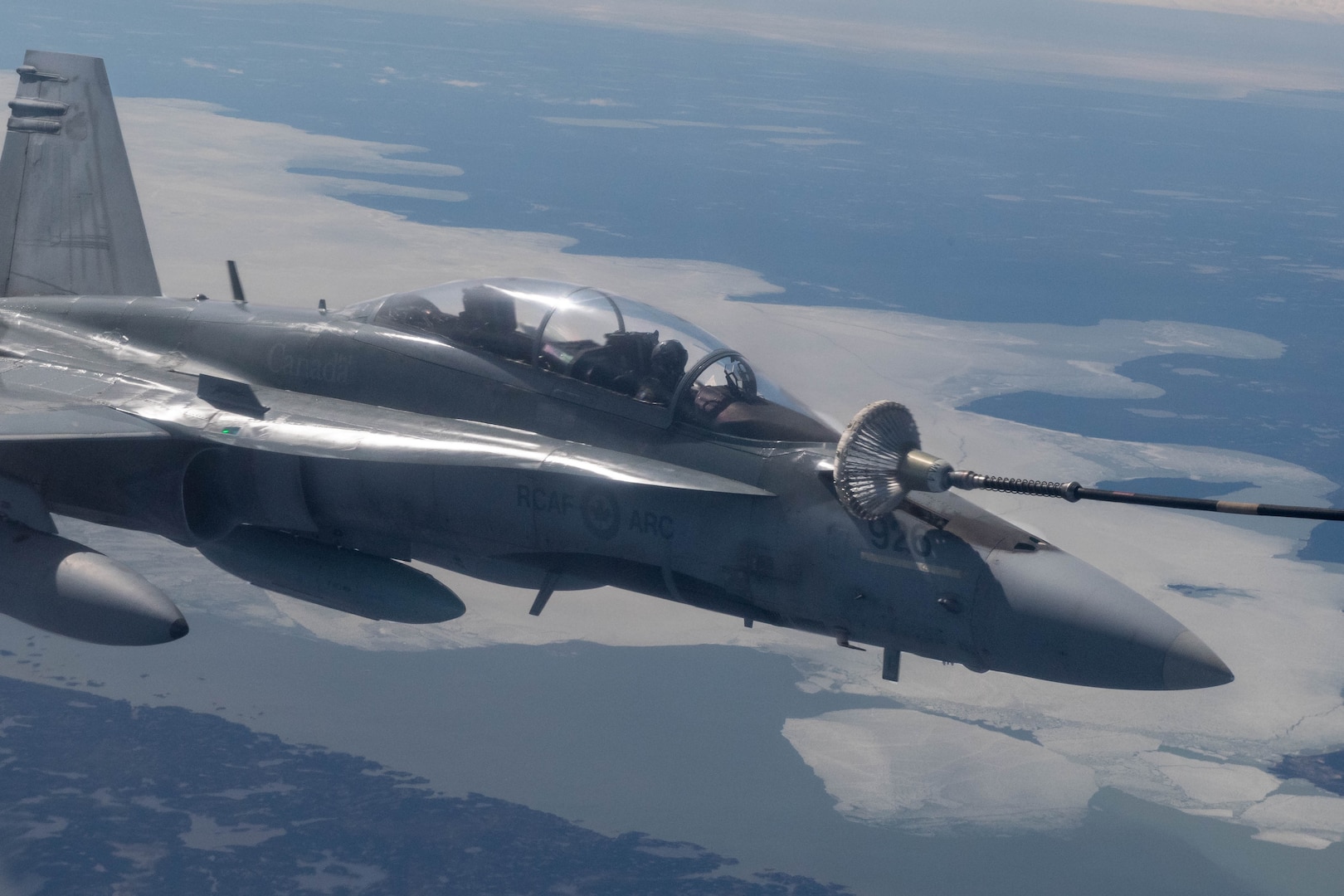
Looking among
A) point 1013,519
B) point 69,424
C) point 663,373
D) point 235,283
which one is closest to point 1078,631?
point 1013,519

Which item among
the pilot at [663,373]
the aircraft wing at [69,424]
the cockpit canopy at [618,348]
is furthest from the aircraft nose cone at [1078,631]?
the aircraft wing at [69,424]

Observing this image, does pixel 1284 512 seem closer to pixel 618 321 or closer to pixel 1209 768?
pixel 618 321

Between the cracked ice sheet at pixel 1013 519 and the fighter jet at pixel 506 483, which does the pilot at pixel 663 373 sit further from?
the cracked ice sheet at pixel 1013 519

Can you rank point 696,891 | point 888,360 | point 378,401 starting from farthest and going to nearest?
point 888,360, point 696,891, point 378,401

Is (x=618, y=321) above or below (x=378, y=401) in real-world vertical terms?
above

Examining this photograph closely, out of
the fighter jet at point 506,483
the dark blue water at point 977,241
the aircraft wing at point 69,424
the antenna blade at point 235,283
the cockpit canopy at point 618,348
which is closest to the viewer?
the fighter jet at point 506,483

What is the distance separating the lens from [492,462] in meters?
10.8

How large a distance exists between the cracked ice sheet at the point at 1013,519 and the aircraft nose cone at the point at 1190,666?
7.27 m

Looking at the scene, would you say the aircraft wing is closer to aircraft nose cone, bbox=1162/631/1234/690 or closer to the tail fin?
the tail fin

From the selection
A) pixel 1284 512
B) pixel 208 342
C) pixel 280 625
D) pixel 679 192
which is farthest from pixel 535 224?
pixel 1284 512

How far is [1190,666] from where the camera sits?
28.2 ft

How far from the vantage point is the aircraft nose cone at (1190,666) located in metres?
8.55

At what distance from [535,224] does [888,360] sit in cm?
5344

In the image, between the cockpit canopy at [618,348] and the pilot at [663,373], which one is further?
the pilot at [663,373]
